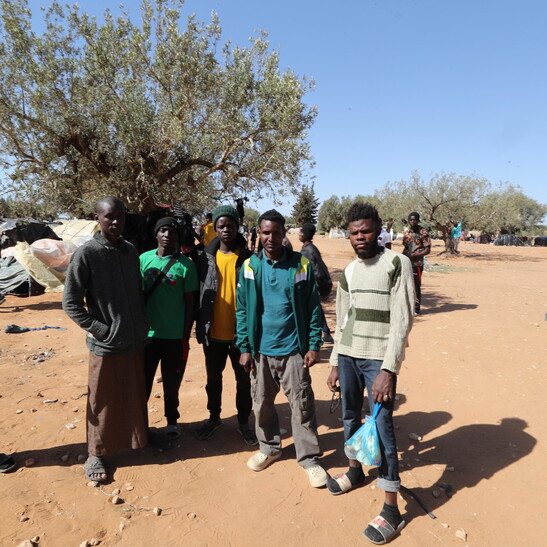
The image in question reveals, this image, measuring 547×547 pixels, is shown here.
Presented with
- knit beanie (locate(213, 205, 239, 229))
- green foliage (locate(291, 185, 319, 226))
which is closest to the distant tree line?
green foliage (locate(291, 185, 319, 226))

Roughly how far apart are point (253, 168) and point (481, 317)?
6334 mm

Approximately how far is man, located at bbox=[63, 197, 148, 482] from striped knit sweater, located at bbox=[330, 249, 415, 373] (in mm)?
1645

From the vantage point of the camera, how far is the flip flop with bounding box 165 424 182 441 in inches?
139

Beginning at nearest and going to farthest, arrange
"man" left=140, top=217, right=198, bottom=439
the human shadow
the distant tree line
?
the human shadow
"man" left=140, top=217, right=198, bottom=439
the distant tree line

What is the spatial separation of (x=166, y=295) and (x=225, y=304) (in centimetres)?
52

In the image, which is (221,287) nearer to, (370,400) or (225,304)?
(225,304)

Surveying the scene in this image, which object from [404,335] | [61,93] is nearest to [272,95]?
[61,93]

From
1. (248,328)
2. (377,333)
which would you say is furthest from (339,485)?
(248,328)

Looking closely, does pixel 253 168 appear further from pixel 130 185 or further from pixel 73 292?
pixel 73 292

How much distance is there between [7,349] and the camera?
20.1ft

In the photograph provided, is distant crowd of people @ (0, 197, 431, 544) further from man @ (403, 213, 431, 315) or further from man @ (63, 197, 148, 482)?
man @ (403, 213, 431, 315)

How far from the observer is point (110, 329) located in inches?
109

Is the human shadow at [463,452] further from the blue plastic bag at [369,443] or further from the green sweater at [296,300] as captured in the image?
the green sweater at [296,300]

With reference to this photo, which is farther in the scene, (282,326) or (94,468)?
(94,468)
